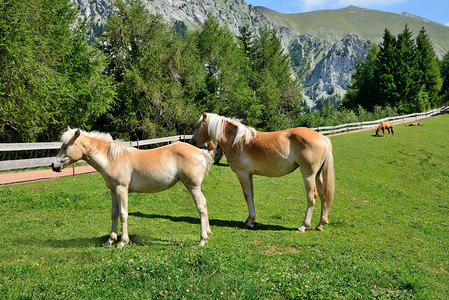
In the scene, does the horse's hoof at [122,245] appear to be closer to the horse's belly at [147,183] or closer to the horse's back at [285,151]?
the horse's belly at [147,183]

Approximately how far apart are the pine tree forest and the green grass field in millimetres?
7579

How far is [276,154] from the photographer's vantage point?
7688 millimetres

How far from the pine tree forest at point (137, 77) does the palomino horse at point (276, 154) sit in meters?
13.1

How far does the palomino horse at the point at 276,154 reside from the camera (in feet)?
24.8

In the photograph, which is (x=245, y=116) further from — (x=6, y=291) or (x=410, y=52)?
(x=410, y=52)

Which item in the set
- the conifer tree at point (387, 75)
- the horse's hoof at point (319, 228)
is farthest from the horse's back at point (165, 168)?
the conifer tree at point (387, 75)

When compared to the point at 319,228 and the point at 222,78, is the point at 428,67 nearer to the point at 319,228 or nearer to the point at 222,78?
the point at 222,78

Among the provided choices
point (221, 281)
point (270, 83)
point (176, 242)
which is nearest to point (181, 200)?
point (176, 242)

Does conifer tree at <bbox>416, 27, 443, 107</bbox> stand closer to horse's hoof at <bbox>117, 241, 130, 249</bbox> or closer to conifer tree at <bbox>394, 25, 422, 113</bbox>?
conifer tree at <bbox>394, 25, 422, 113</bbox>

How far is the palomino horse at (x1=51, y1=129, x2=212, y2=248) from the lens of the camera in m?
6.12

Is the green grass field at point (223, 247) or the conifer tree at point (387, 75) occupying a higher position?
the conifer tree at point (387, 75)

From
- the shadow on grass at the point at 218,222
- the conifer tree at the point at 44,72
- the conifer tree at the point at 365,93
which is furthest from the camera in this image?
the conifer tree at the point at 365,93

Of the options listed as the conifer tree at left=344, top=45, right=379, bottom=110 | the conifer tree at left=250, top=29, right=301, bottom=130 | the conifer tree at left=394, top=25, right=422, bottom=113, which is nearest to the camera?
the conifer tree at left=250, top=29, right=301, bottom=130

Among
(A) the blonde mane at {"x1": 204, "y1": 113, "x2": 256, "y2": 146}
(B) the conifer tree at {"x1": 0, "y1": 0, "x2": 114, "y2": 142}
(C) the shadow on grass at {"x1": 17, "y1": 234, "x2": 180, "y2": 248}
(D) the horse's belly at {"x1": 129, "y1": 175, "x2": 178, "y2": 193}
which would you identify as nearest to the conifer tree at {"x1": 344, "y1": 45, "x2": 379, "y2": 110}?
(B) the conifer tree at {"x1": 0, "y1": 0, "x2": 114, "y2": 142}
